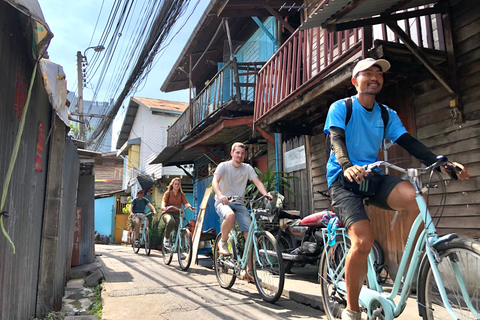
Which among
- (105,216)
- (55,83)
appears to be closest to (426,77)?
(55,83)

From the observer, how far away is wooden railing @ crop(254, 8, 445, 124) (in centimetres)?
482

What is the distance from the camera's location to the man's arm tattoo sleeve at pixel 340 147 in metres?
2.42

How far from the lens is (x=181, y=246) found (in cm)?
742

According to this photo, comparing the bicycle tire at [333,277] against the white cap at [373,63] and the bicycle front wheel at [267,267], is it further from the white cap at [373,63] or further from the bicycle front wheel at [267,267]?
the white cap at [373,63]

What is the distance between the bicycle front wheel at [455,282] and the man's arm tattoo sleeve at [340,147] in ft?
2.40

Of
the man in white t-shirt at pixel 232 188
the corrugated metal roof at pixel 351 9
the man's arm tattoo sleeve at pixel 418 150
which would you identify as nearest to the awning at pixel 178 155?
the man in white t-shirt at pixel 232 188

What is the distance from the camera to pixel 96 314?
13.3ft

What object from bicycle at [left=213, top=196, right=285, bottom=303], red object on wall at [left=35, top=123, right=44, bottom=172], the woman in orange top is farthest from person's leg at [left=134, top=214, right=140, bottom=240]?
red object on wall at [left=35, top=123, right=44, bottom=172]

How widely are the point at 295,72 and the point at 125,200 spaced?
57.7ft

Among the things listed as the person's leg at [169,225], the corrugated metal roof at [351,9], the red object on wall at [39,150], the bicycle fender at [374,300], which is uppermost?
the corrugated metal roof at [351,9]

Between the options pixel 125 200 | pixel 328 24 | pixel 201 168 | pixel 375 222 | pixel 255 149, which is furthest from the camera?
pixel 125 200

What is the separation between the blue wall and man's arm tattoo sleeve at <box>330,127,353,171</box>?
24331 millimetres

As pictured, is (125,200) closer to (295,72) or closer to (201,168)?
(201,168)

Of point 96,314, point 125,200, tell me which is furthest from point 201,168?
point 96,314
